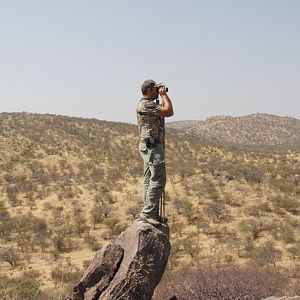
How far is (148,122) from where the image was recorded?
6.26 metres

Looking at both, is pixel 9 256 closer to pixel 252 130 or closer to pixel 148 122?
pixel 148 122

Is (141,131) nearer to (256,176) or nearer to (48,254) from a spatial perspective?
(48,254)

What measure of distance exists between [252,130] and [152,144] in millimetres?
80606

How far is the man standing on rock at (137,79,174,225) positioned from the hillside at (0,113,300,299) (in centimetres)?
165

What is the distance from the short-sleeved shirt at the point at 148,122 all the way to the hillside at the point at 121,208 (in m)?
2.41

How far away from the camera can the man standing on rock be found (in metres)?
6.14

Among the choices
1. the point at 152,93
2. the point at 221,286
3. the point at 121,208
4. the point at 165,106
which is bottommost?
the point at 121,208

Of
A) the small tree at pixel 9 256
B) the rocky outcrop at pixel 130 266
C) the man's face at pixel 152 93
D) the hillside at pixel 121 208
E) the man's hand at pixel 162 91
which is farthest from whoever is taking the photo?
the small tree at pixel 9 256

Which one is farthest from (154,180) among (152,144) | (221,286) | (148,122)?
(221,286)

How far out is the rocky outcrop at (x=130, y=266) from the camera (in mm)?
5746

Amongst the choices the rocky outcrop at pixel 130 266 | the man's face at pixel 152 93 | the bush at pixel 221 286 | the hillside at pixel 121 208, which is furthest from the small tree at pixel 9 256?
the man's face at pixel 152 93

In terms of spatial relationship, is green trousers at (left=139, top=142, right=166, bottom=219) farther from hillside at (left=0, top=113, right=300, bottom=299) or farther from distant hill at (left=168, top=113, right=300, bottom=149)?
distant hill at (left=168, top=113, right=300, bottom=149)

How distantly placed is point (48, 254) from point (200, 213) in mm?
7105

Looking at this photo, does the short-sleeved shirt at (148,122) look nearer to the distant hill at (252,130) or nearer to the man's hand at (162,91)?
the man's hand at (162,91)
